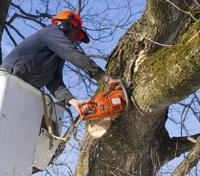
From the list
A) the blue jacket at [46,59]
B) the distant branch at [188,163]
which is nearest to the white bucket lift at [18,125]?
the blue jacket at [46,59]

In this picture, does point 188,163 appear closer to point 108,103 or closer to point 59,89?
point 108,103

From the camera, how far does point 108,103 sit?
3.11m

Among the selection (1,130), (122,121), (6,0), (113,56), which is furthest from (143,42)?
(6,0)

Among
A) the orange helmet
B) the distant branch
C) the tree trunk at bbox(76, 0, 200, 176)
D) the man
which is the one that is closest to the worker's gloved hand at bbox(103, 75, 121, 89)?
the man

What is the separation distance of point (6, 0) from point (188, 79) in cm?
286

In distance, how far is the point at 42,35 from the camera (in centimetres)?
325

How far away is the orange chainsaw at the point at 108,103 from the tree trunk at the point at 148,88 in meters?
0.09

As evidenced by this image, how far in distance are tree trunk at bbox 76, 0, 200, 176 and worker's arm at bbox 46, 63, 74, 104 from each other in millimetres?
341

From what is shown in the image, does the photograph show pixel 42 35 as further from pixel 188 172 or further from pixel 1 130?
pixel 188 172

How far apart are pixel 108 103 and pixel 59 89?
512 millimetres

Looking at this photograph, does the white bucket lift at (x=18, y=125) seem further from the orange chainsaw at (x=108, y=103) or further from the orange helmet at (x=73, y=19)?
the orange helmet at (x=73, y=19)

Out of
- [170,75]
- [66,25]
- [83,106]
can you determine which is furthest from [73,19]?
[170,75]

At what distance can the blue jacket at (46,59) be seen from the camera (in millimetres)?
3107

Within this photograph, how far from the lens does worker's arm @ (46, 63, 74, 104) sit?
3.39m
